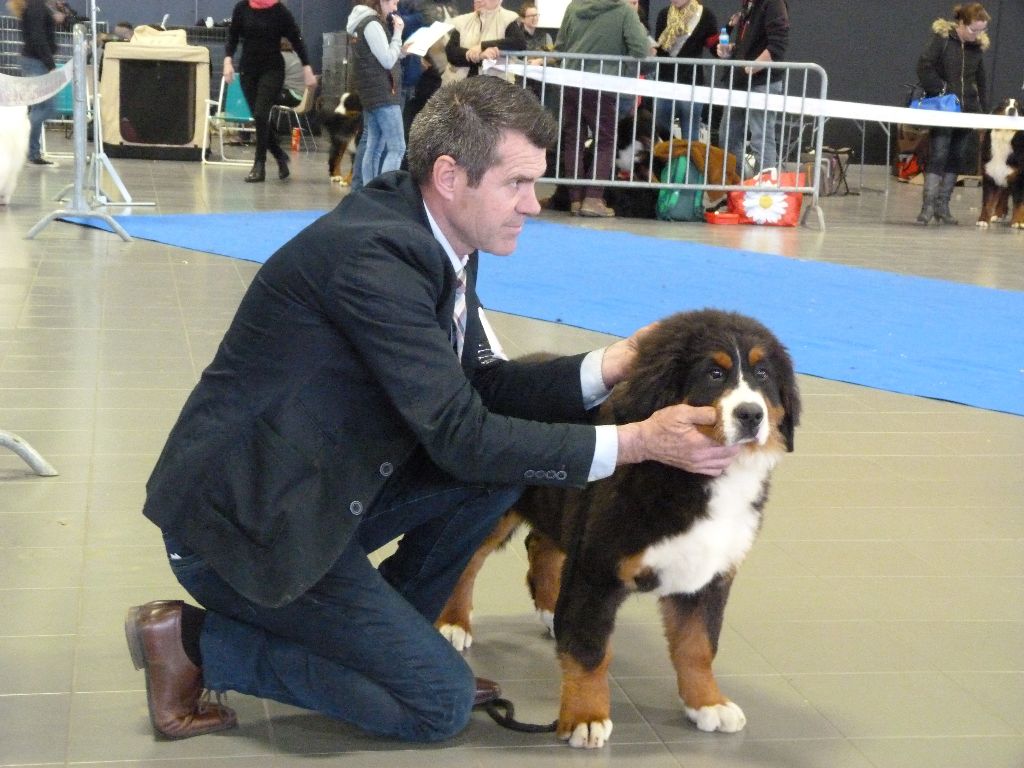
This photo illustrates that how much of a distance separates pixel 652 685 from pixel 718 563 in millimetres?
498

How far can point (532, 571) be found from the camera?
3385 mm

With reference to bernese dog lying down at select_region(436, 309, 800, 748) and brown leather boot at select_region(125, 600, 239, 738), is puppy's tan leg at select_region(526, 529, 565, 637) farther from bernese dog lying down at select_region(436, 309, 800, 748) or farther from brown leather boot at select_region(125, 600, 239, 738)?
brown leather boot at select_region(125, 600, 239, 738)

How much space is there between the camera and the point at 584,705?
271cm

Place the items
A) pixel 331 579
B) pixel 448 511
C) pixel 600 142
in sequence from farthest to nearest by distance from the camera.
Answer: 1. pixel 600 142
2. pixel 448 511
3. pixel 331 579

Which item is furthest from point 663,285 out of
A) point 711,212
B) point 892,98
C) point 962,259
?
point 892,98

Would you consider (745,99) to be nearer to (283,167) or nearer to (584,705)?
(283,167)

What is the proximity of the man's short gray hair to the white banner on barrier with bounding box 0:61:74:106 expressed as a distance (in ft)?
22.4

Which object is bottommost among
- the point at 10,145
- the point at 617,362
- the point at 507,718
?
the point at 507,718

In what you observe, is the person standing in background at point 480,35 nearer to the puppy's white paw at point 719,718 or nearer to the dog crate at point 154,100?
the dog crate at point 154,100

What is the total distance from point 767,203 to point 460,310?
31.9 ft

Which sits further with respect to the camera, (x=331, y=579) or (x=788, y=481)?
(x=788, y=481)

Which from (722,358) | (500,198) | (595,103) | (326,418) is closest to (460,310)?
(500,198)

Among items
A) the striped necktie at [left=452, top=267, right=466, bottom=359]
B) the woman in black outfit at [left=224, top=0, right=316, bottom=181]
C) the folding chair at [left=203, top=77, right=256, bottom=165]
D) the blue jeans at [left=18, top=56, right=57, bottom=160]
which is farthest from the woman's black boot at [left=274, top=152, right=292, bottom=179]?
the striped necktie at [left=452, top=267, right=466, bottom=359]

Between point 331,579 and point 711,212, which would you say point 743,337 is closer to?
point 331,579
